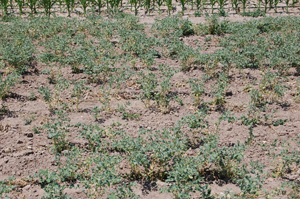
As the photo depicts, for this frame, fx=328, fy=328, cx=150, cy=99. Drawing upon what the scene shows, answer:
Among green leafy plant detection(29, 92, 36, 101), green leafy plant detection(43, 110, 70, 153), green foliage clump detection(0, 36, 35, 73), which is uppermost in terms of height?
green foliage clump detection(0, 36, 35, 73)

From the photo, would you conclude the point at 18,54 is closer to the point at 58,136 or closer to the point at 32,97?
the point at 32,97

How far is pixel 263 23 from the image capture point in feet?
33.4

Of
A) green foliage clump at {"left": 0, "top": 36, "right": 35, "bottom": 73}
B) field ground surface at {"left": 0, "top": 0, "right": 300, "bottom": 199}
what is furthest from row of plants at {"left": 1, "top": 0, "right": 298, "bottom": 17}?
green foliage clump at {"left": 0, "top": 36, "right": 35, "bottom": 73}

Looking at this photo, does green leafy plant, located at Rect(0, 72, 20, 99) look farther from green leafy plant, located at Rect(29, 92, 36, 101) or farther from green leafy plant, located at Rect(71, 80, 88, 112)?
green leafy plant, located at Rect(71, 80, 88, 112)

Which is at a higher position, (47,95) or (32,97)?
(47,95)

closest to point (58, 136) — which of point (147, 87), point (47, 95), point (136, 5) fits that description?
point (47, 95)

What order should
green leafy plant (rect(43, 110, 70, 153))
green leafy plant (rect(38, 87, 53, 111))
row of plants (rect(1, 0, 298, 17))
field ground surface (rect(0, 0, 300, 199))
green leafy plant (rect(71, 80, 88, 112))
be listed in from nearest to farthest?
field ground surface (rect(0, 0, 300, 199)) → green leafy plant (rect(43, 110, 70, 153)) → green leafy plant (rect(38, 87, 53, 111)) → green leafy plant (rect(71, 80, 88, 112)) → row of plants (rect(1, 0, 298, 17))

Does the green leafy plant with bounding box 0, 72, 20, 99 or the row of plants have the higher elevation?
the row of plants

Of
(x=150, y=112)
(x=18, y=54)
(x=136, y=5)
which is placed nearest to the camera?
(x=150, y=112)

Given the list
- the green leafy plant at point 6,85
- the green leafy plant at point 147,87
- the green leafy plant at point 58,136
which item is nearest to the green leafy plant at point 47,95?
the green leafy plant at point 6,85

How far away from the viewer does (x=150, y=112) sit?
20.9 feet

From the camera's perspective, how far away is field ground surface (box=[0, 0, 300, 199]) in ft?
14.8

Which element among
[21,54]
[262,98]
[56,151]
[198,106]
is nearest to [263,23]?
[262,98]

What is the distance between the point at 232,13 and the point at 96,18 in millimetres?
5531
